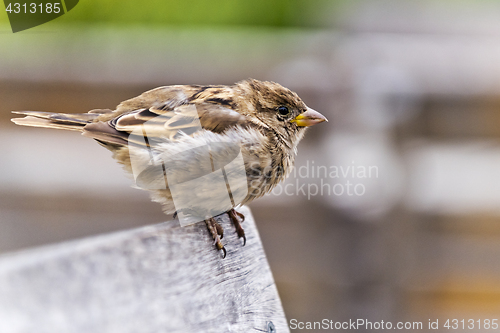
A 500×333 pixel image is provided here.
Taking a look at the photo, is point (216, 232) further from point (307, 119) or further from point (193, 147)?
point (307, 119)

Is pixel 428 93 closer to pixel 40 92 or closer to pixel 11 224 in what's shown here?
pixel 40 92

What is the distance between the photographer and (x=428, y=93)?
7.55ft

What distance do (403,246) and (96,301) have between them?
1963 mm

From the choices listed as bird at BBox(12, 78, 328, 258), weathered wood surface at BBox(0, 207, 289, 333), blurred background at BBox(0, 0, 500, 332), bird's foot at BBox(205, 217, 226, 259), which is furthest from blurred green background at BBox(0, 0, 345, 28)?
weathered wood surface at BBox(0, 207, 289, 333)

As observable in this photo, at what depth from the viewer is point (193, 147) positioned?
4.02 feet

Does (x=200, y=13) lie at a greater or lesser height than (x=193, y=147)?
greater

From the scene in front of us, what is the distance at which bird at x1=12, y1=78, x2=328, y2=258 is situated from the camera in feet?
3.99

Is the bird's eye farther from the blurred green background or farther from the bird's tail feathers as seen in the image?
the blurred green background

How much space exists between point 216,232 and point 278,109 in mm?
532

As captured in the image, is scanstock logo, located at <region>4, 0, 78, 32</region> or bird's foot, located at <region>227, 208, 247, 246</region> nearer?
bird's foot, located at <region>227, 208, 247, 246</region>

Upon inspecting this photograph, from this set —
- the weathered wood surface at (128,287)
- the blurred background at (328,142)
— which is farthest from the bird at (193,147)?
the blurred background at (328,142)

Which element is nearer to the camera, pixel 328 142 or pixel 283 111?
pixel 283 111

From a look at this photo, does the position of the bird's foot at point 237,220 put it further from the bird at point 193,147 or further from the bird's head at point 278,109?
the bird's head at point 278,109

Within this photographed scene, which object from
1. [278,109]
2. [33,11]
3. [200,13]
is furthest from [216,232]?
[33,11]
